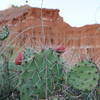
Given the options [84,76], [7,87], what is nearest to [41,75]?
[84,76]

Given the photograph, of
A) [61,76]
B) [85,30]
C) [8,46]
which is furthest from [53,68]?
[85,30]

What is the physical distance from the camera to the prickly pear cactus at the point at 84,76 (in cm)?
297

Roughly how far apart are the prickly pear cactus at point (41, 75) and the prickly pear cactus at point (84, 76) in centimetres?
12

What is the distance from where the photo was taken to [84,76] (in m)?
3.05

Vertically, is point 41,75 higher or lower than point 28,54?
lower

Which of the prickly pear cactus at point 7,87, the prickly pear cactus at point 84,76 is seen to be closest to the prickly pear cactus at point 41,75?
the prickly pear cactus at point 84,76

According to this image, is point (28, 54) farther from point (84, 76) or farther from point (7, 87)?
point (84, 76)

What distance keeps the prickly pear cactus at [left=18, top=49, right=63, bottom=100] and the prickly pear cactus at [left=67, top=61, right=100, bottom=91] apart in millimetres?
120

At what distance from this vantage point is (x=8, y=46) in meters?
3.76

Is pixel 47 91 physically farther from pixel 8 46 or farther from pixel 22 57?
pixel 8 46

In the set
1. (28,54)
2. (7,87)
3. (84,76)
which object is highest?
(28,54)

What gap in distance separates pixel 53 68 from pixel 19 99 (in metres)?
0.52

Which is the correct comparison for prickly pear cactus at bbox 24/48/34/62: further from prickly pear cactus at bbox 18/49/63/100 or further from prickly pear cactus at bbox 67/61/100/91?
prickly pear cactus at bbox 67/61/100/91

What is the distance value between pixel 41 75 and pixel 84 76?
36 centimetres
